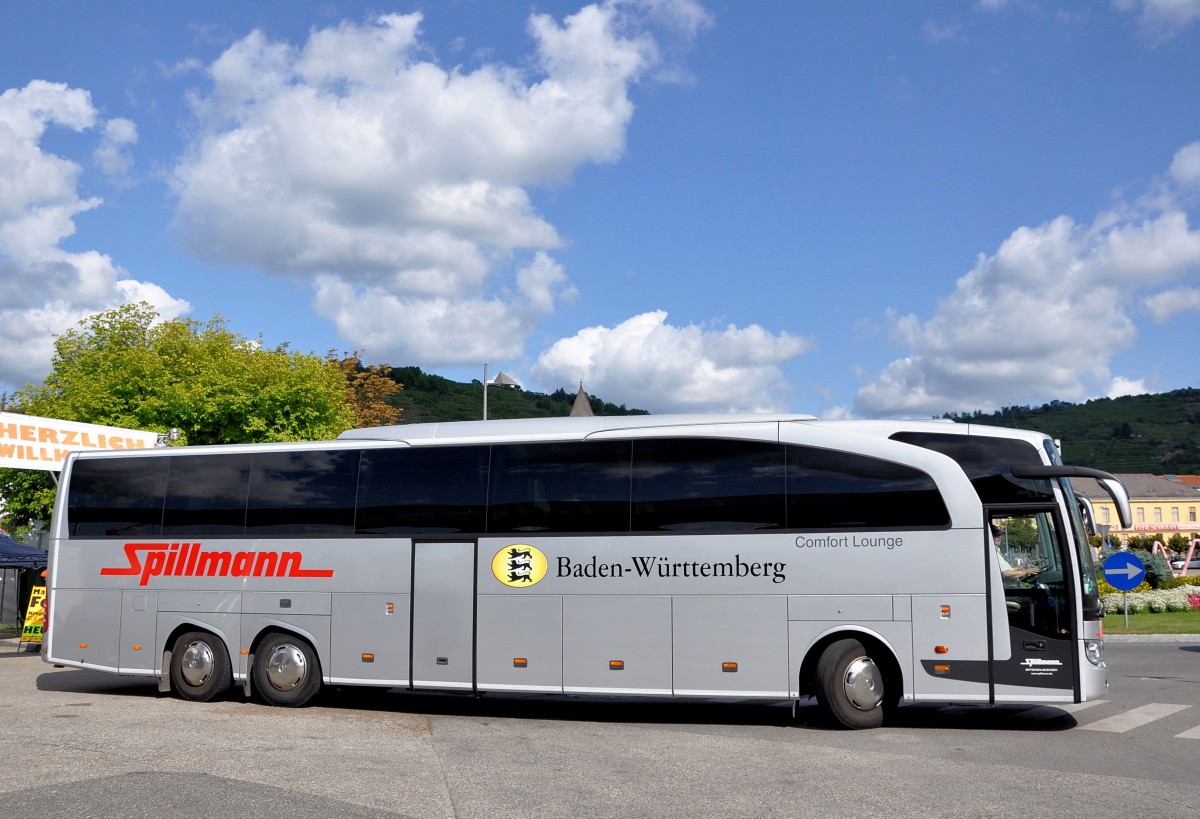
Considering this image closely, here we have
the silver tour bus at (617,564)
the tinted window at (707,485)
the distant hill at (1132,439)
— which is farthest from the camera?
the distant hill at (1132,439)

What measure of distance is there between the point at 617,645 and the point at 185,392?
96.4 ft

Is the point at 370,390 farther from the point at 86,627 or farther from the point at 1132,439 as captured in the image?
the point at 1132,439

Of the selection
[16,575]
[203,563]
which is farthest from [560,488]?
[16,575]

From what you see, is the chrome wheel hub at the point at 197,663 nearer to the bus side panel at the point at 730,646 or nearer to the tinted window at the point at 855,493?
the bus side panel at the point at 730,646

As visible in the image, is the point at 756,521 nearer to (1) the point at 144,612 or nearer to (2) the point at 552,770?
(2) the point at 552,770

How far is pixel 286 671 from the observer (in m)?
14.5

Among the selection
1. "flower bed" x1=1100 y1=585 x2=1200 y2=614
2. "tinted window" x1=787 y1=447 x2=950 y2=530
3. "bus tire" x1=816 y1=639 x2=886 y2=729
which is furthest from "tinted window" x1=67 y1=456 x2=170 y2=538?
"flower bed" x1=1100 y1=585 x2=1200 y2=614

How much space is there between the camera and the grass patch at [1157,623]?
2722cm

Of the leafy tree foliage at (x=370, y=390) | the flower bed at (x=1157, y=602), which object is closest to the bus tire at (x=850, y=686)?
the flower bed at (x=1157, y=602)

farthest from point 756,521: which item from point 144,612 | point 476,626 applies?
point 144,612

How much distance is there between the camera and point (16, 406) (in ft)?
153

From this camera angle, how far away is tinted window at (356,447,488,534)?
536 inches

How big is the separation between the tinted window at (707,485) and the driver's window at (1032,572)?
2.44 metres

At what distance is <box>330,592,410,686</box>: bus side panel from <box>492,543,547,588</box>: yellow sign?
1353 millimetres
